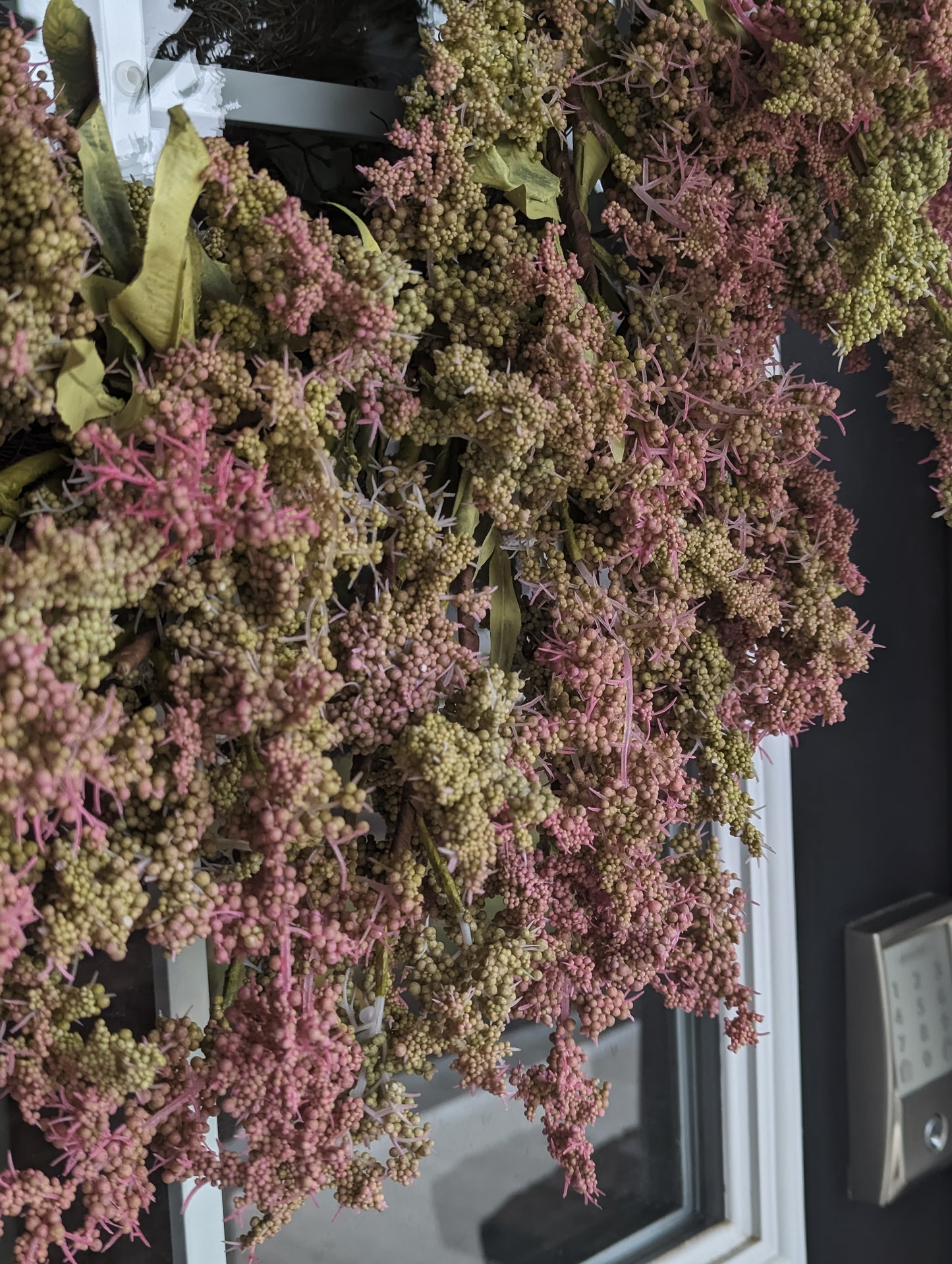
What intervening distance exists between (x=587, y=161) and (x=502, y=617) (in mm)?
307

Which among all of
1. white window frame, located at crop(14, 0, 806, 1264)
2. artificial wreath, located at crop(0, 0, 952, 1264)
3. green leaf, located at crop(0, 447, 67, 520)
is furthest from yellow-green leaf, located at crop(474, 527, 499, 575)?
white window frame, located at crop(14, 0, 806, 1264)

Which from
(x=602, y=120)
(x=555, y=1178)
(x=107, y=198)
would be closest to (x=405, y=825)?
(x=107, y=198)

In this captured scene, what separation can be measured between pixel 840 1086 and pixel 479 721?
1.09 metres

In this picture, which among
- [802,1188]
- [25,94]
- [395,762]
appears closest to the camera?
[25,94]

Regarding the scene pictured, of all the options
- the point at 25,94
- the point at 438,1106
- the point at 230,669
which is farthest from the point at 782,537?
the point at 438,1106

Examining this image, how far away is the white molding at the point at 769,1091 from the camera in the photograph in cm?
123

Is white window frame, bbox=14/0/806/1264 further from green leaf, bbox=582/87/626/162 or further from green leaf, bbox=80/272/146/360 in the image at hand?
green leaf, bbox=80/272/146/360

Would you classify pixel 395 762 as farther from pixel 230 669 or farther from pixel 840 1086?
pixel 840 1086

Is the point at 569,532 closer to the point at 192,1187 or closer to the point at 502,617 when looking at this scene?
the point at 502,617

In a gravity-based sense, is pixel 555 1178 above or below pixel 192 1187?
below

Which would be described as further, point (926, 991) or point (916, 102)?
point (926, 991)

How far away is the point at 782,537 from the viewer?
739mm

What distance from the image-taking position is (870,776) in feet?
4.48

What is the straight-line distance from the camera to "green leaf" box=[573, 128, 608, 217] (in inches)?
25.9
